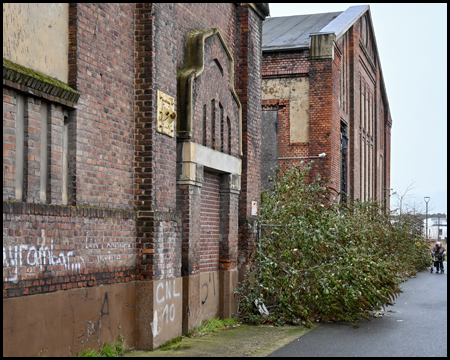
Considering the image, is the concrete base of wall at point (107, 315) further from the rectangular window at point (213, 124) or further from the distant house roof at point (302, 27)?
the distant house roof at point (302, 27)

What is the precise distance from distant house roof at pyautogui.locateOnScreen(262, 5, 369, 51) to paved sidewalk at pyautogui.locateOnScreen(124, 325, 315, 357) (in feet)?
48.8

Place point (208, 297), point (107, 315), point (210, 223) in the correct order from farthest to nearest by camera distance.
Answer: point (210, 223), point (208, 297), point (107, 315)

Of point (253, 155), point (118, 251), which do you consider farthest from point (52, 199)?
point (253, 155)

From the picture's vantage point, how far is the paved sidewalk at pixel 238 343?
966cm

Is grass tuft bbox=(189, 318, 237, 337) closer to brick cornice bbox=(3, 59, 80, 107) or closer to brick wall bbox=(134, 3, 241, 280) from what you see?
brick wall bbox=(134, 3, 241, 280)

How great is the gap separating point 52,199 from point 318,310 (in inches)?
282

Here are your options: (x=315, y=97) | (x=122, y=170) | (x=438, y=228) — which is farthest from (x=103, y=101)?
(x=438, y=228)

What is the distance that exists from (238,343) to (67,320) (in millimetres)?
3408

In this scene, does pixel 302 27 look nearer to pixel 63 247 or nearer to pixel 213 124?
pixel 213 124

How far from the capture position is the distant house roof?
25.6 meters

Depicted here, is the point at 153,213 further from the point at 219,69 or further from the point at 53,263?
the point at 219,69

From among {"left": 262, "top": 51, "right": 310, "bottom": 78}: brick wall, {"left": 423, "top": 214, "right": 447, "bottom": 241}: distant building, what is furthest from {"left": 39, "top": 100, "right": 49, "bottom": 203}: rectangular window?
{"left": 423, "top": 214, "right": 447, "bottom": 241}: distant building

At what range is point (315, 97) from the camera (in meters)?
24.7

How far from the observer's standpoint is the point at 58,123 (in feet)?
27.4
